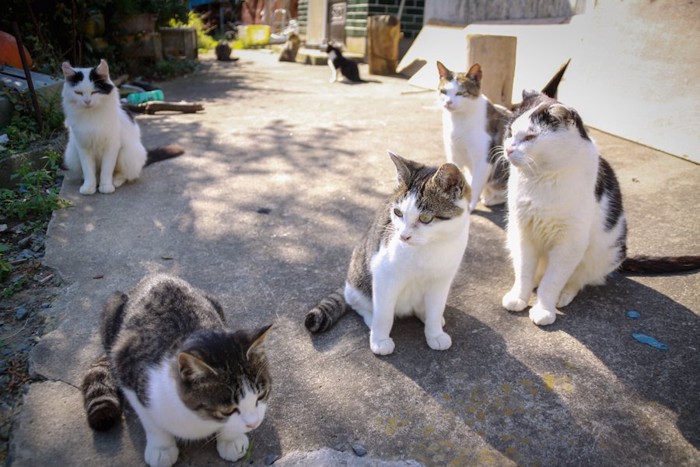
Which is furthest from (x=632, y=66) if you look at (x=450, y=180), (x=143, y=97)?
(x=143, y=97)

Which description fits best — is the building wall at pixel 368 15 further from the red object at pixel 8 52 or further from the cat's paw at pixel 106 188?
the cat's paw at pixel 106 188

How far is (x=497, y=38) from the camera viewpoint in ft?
20.3

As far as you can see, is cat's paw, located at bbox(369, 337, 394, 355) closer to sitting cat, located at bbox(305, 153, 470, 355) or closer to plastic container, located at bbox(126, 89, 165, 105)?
sitting cat, located at bbox(305, 153, 470, 355)

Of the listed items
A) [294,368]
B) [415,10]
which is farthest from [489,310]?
[415,10]

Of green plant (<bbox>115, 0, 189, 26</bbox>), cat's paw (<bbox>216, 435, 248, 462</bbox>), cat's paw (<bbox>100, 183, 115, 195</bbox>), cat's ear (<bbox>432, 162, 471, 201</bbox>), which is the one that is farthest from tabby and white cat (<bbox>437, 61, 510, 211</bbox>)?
green plant (<bbox>115, 0, 189, 26</bbox>)

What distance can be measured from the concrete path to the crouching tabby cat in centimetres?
12

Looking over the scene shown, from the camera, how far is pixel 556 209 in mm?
2695

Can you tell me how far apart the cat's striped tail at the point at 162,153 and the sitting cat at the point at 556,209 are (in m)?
4.13

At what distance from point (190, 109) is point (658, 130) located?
6613mm

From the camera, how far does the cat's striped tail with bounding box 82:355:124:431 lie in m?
2.12

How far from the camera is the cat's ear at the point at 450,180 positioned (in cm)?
226

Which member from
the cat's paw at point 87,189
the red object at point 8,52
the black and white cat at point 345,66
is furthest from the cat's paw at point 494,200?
the black and white cat at point 345,66

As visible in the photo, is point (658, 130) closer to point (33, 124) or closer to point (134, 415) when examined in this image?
point (134, 415)

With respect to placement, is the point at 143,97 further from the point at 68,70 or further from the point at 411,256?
the point at 411,256
